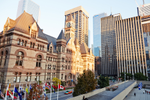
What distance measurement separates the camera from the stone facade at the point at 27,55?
108ft

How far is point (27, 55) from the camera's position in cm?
3678

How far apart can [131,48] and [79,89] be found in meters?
105

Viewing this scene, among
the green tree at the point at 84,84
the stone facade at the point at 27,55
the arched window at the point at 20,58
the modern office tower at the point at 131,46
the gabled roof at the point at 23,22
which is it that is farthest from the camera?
the modern office tower at the point at 131,46

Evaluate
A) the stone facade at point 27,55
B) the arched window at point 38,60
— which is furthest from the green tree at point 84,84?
the arched window at point 38,60

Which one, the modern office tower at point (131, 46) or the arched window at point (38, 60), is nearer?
the arched window at point (38, 60)

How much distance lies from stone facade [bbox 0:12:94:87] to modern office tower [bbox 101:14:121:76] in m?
93.0

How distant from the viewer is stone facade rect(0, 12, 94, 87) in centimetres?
3287

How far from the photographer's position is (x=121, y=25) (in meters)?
121

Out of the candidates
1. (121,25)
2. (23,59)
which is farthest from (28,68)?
(121,25)

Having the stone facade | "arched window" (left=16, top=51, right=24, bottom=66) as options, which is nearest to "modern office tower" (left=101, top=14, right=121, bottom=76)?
the stone facade

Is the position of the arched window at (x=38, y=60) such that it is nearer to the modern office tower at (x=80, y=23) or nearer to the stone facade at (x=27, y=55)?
the stone facade at (x=27, y=55)

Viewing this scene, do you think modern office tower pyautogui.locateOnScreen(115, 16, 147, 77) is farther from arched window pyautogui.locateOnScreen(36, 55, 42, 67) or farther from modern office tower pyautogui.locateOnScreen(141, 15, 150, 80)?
arched window pyautogui.locateOnScreen(36, 55, 42, 67)

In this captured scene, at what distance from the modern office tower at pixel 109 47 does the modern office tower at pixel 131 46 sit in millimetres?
18373

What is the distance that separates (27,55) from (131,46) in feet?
350
